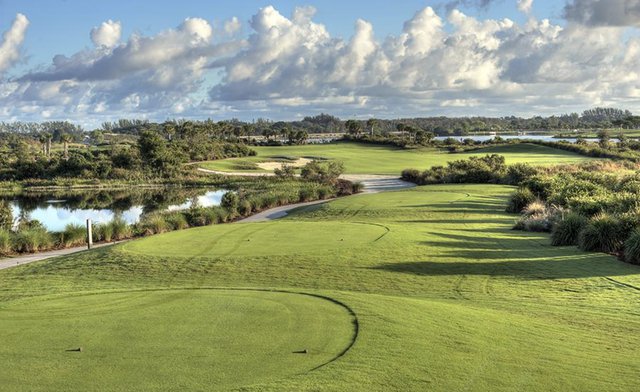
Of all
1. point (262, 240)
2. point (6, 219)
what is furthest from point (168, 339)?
point (6, 219)

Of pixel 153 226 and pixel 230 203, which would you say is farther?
pixel 230 203

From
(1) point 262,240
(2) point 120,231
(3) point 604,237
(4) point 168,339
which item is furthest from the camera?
(2) point 120,231

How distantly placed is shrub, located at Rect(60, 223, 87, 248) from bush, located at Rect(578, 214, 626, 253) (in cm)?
2063

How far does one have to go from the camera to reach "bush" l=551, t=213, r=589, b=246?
17297 millimetres

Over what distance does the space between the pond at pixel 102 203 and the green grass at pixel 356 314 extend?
84.2 ft

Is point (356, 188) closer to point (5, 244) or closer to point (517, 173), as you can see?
point (517, 173)

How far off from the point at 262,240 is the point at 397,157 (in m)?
79.6

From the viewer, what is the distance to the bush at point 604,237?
52.7 ft

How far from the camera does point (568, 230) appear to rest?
17.4 meters

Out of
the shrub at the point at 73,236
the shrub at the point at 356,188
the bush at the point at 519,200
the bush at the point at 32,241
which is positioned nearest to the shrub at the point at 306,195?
the shrub at the point at 356,188

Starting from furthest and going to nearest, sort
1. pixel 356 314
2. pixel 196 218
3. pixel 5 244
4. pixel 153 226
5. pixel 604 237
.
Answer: pixel 196 218, pixel 153 226, pixel 5 244, pixel 604 237, pixel 356 314

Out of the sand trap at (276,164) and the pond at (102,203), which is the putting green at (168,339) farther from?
the sand trap at (276,164)

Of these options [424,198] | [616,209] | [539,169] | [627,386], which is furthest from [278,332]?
[539,169]

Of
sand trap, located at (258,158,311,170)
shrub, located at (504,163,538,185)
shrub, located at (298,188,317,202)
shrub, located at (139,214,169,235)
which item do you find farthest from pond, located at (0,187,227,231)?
shrub, located at (504,163,538,185)
